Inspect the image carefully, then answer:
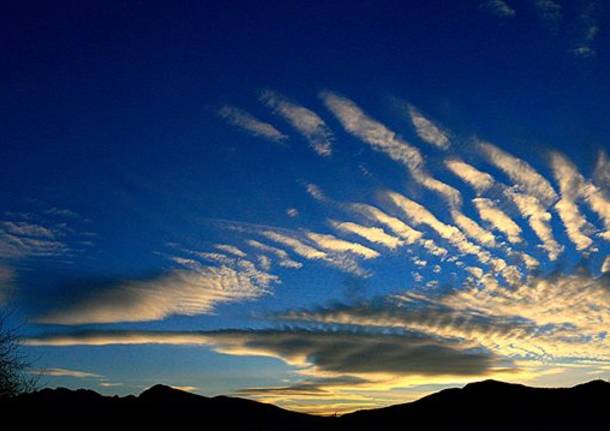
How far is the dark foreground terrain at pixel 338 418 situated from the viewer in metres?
24.0

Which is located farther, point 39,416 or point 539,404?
point 39,416

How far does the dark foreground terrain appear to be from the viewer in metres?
24.0

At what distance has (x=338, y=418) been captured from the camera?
93.5 ft

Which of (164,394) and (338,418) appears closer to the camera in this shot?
(338,418)

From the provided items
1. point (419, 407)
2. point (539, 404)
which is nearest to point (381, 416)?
point (419, 407)

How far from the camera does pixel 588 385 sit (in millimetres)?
25750

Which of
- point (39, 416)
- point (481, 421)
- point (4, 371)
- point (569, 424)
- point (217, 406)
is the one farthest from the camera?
point (4, 371)

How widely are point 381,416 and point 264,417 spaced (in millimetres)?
5473

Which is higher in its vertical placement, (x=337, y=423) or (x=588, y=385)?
(x=588, y=385)

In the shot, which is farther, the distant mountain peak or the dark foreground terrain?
the distant mountain peak

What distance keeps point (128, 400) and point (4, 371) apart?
45.2 ft

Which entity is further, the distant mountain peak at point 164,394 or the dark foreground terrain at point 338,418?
the distant mountain peak at point 164,394

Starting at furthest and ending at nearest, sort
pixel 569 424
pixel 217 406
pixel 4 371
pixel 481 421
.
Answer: pixel 4 371 < pixel 217 406 < pixel 481 421 < pixel 569 424

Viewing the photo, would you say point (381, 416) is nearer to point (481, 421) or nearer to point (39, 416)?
point (481, 421)
